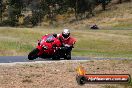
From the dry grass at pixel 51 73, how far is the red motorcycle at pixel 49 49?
3.26 metres

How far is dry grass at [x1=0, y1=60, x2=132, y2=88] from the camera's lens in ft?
45.6

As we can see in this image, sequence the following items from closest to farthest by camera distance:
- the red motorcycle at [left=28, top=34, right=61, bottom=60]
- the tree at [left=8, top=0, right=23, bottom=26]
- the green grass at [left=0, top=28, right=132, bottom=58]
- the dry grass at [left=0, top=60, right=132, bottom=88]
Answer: the dry grass at [left=0, top=60, right=132, bottom=88] < the red motorcycle at [left=28, top=34, right=61, bottom=60] < the green grass at [left=0, top=28, right=132, bottom=58] < the tree at [left=8, top=0, right=23, bottom=26]

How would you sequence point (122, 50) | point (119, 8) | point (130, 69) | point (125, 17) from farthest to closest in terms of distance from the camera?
point (119, 8)
point (125, 17)
point (122, 50)
point (130, 69)

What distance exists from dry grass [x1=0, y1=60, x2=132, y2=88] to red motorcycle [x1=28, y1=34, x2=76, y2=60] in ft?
10.7

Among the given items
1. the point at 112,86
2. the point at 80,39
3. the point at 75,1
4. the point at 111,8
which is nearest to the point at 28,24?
the point at 75,1

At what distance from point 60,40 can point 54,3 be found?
102603mm

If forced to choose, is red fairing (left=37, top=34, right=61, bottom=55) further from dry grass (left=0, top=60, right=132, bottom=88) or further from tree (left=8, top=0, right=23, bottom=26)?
tree (left=8, top=0, right=23, bottom=26)

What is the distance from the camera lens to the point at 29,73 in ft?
49.9

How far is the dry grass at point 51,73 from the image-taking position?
1391 cm

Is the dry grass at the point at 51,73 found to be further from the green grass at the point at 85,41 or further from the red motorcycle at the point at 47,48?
the green grass at the point at 85,41

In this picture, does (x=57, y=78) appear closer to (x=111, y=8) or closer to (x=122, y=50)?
(x=122, y=50)

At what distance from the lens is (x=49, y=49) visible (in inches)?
837

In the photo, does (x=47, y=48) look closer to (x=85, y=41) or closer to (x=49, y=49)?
(x=49, y=49)

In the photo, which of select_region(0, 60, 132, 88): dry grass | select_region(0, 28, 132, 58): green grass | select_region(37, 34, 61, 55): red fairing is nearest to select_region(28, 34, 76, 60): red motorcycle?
select_region(37, 34, 61, 55): red fairing
